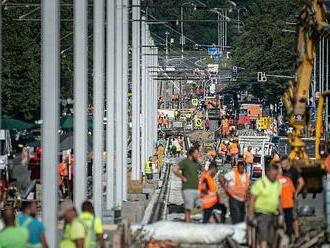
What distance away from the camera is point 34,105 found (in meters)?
70.2

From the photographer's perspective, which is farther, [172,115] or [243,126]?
[172,115]

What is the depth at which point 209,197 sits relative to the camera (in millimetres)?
24859

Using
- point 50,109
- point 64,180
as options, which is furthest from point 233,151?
point 50,109

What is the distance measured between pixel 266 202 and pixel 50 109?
439cm

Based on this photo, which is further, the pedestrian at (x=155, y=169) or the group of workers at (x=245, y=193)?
the pedestrian at (x=155, y=169)

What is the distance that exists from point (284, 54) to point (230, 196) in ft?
311

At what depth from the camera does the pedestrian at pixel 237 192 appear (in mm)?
24547

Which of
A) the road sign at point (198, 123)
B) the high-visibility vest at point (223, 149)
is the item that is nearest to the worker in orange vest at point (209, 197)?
the high-visibility vest at point (223, 149)

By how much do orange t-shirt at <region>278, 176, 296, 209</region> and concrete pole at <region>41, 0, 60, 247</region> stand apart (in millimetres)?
5458

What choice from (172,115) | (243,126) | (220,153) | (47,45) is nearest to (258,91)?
(243,126)

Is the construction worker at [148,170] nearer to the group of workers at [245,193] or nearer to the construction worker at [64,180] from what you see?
the construction worker at [64,180]

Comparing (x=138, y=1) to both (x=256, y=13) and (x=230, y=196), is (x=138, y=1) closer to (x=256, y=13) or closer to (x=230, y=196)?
(x=230, y=196)

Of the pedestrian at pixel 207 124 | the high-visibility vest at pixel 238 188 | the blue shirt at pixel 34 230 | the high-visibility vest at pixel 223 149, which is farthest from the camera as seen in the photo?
the pedestrian at pixel 207 124

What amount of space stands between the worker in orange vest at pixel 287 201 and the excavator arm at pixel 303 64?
5009 millimetres
